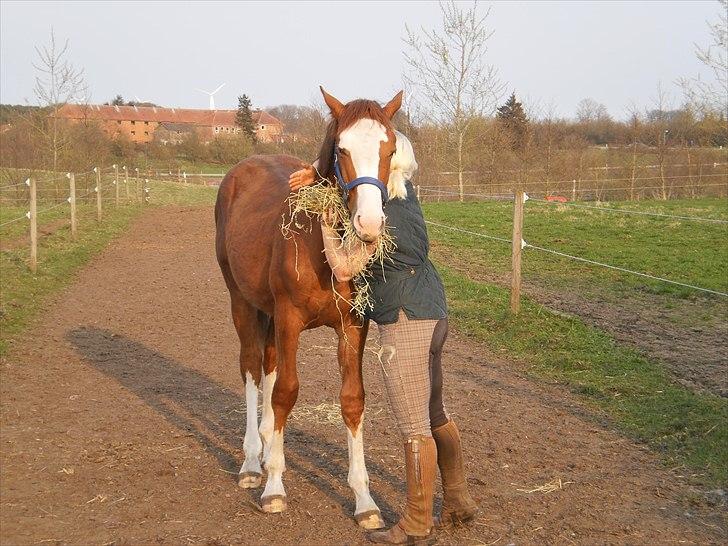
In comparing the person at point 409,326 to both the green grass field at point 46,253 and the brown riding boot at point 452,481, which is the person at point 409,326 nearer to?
the brown riding boot at point 452,481

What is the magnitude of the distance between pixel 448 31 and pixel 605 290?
2095 cm

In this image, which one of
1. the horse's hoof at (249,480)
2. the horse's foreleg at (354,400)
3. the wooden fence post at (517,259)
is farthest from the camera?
the wooden fence post at (517,259)

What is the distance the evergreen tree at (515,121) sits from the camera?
3266cm

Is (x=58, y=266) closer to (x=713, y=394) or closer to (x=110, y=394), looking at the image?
(x=110, y=394)

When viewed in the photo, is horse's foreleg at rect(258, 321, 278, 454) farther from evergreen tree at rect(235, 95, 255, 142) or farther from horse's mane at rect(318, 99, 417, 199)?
evergreen tree at rect(235, 95, 255, 142)

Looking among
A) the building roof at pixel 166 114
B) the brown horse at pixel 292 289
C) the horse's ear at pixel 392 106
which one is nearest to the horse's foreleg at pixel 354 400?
the brown horse at pixel 292 289

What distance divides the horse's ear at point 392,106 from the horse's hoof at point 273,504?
198 centimetres

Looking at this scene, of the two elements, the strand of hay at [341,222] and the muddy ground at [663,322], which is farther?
the muddy ground at [663,322]

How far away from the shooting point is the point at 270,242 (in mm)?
4074

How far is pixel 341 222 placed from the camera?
10.9 feet

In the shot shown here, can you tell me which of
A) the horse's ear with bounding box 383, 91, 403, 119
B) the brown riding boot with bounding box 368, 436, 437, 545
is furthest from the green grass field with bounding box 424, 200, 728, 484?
the horse's ear with bounding box 383, 91, 403, 119

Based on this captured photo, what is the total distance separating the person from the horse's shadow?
457 millimetres

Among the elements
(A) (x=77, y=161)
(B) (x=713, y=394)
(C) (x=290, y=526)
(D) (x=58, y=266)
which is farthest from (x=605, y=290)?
(A) (x=77, y=161)

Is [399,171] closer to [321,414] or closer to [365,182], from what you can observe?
[365,182]
